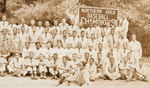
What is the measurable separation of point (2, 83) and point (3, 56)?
1391mm

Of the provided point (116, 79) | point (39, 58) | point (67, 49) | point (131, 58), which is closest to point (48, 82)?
point (39, 58)

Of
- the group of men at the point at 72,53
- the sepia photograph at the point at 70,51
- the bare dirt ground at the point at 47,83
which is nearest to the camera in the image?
the bare dirt ground at the point at 47,83

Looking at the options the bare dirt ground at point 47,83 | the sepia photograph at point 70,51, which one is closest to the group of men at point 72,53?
the sepia photograph at point 70,51

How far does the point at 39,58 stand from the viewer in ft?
21.3

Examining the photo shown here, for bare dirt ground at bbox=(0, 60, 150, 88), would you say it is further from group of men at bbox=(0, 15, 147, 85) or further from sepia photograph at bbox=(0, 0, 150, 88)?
group of men at bbox=(0, 15, 147, 85)

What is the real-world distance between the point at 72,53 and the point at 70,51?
0.38 feet

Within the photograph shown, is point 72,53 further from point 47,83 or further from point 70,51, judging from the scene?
point 47,83

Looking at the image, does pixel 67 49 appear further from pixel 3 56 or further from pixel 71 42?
pixel 3 56

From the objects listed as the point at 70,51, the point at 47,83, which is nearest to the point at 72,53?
the point at 70,51

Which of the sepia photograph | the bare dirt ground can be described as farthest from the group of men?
the bare dirt ground

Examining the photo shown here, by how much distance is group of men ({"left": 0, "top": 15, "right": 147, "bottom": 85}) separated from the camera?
627 cm

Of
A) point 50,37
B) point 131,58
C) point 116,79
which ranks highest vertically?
point 50,37

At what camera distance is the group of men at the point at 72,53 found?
6.27 metres

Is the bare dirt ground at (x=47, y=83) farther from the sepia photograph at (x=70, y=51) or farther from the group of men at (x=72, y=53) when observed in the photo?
the group of men at (x=72, y=53)
